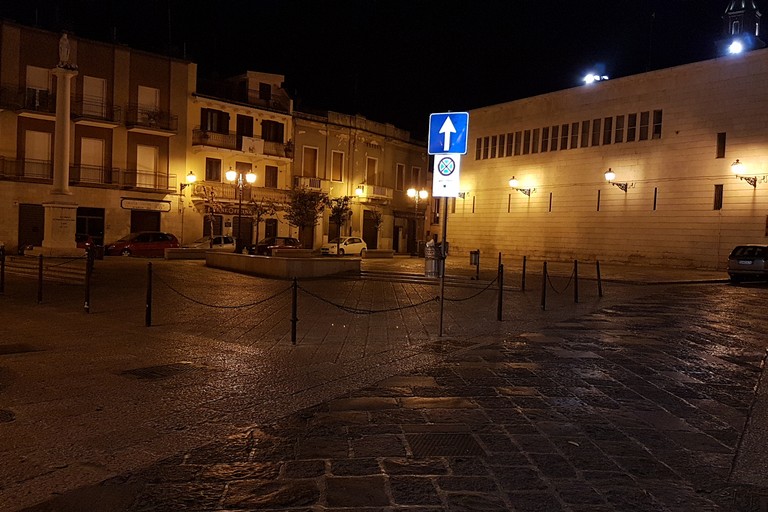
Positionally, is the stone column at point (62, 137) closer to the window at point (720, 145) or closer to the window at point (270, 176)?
the window at point (270, 176)

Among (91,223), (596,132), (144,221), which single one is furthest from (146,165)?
(596,132)

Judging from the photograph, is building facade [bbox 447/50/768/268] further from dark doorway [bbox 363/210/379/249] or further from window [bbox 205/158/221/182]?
window [bbox 205/158/221/182]

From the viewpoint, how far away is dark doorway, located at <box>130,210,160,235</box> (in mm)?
35250

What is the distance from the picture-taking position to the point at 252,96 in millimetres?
40875

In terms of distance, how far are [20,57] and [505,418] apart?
34466 mm

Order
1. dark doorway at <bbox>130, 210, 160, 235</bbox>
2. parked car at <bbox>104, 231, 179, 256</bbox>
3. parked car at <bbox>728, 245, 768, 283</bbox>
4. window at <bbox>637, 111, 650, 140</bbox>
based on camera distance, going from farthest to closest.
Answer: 1. dark doorway at <bbox>130, 210, 160, 235</bbox>
2. window at <bbox>637, 111, 650, 140</bbox>
3. parked car at <bbox>104, 231, 179, 256</bbox>
4. parked car at <bbox>728, 245, 768, 283</bbox>

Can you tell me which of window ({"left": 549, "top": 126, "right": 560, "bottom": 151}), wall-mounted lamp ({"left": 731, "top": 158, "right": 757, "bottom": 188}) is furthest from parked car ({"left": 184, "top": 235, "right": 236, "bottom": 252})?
wall-mounted lamp ({"left": 731, "top": 158, "right": 757, "bottom": 188})

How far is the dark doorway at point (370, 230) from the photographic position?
47.4 metres

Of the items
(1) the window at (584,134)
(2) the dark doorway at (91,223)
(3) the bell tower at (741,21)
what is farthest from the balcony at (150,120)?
(3) the bell tower at (741,21)

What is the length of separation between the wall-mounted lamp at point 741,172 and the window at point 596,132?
773 centimetres

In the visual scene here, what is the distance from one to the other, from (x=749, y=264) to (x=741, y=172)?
304 inches

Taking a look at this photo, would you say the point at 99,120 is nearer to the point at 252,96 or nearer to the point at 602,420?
the point at 252,96

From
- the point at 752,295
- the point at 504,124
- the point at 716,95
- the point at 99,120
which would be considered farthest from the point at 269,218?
the point at 752,295

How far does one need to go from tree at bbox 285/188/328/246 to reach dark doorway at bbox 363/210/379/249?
288 inches
